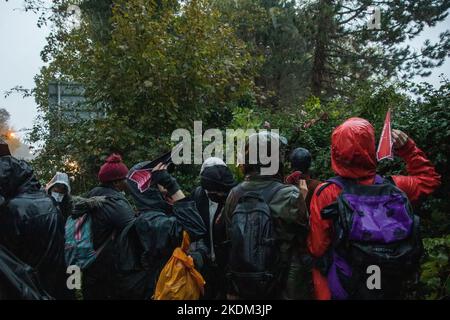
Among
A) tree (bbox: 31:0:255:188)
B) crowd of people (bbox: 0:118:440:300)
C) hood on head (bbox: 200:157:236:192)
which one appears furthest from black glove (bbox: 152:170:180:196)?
tree (bbox: 31:0:255:188)

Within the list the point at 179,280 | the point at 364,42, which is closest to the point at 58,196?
the point at 179,280

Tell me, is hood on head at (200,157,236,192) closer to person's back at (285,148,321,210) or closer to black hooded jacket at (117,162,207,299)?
black hooded jacket at (117,162,207,299)

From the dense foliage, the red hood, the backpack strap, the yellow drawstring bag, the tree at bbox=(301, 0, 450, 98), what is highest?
the tree at bbox=(301, 0, 450, 98)

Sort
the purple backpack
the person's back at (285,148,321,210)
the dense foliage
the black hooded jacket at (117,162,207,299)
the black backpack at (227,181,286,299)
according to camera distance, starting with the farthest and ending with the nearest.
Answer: the dense foliage
the person's back at (285,148,321,210)
the black hooded jacket at (117,162,207,299)
the black backpack at (227,181,286,299)
the purple backpack

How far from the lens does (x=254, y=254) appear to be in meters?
2.61

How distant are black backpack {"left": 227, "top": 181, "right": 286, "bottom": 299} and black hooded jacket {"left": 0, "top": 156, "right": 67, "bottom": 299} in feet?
4.54

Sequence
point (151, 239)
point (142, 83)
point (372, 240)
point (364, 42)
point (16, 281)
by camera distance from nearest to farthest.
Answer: point (372, 240)
point (16, 281)
point (151, 239)
point (142, 83)
point (364, 42)

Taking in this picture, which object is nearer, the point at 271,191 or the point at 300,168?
the point at 271,191

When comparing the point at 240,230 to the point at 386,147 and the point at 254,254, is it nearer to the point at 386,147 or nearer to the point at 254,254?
the point at 254,254

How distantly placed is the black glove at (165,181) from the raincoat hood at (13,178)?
937 millimetres

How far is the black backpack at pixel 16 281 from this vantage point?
97.7 inches

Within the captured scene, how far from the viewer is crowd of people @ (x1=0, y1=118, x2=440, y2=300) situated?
241cm

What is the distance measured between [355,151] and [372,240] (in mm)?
512
